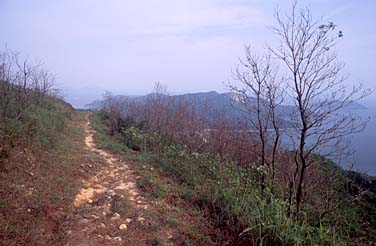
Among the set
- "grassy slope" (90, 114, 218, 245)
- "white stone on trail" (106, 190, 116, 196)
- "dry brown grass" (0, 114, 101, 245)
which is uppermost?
"dry brown grass" (0, 114, 101, 245)

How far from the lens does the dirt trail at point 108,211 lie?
329cm

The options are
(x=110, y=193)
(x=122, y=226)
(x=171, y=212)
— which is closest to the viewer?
(x=122, y=226)

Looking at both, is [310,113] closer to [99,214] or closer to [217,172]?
[217,172]

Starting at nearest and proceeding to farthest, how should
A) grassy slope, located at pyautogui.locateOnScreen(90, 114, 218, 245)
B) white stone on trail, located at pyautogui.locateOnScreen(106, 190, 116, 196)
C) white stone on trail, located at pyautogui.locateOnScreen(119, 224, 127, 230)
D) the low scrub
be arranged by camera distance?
1. the low scrub
2. grassy slope, located at pyautogui.locateOnScreen(90, 114, 218, 245)
3. white stone on trail, located at pyautogui.locateOnScreen(119, 224, 127, 230)
4. white stone on trail, located at pyautogui.locateOnScreen(106, 190, 116, 196)

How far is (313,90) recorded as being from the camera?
4250 mm

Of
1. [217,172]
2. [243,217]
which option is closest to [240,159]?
[217,172]

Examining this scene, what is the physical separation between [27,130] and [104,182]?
217 cm

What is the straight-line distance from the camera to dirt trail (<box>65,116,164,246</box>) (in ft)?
10.8

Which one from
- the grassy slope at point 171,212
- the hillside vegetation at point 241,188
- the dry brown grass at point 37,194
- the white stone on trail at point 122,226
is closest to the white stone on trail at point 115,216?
the white stone on trail at point 122,226

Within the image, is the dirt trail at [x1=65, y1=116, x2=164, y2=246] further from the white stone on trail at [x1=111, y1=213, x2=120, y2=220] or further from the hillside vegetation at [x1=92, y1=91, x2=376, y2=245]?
the hillside vegetation at [x1=92, y1=91, x2=376, y2=245]

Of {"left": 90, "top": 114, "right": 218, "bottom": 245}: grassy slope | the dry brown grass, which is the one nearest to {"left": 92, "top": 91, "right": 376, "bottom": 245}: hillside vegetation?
{"left": 90, "top": 114, "right": 218, "bottom": 245}: grassy slope

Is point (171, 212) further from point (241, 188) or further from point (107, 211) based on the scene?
point (241, 188)

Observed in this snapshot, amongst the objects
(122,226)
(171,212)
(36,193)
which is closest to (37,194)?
(36,193)

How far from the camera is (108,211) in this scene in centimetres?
396
